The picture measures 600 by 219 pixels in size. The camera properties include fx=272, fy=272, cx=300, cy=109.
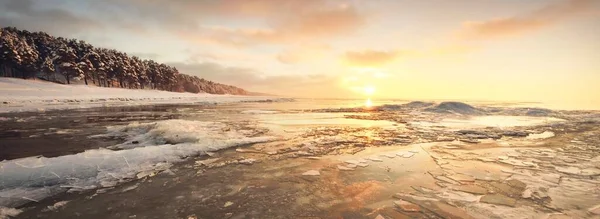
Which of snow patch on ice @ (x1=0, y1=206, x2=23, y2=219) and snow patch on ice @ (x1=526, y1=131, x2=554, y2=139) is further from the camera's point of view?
snow patch on ice @ (x1=526, y1=131, x2=554, y2=139)

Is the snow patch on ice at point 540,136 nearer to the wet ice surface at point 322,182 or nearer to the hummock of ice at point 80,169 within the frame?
the wet ice surface at point 322,182

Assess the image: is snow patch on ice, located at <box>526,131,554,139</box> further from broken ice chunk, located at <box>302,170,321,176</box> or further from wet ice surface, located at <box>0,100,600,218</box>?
broken ice chunk, located at <box>302,170,321,176</box>

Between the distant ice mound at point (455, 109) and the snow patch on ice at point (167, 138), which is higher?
the distant ice mound at point (455, 109)

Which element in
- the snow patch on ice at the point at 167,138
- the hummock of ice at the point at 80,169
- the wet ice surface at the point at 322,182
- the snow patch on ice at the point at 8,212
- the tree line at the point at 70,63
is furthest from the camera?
the tree line at the point at 70,63

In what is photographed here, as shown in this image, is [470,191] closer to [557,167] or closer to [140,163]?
[557,167]

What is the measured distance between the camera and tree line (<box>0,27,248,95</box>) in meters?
53.9

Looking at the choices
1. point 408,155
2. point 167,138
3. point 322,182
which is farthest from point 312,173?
point 167,138

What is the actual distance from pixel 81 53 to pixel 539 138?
8515 centimetres

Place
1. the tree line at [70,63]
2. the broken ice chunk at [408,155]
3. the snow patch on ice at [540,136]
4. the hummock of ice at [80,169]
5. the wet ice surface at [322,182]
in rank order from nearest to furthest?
the wet ice surface at [322,182] < the hummock of ice at [80,169] < the broken ice chunk at [408,155] < the snow patch on ice at [540,136] < the tree line at [70,63]

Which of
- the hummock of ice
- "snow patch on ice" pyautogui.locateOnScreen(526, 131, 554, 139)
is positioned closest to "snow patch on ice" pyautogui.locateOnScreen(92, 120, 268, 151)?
the hummock of ice

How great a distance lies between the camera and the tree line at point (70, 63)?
5394cm

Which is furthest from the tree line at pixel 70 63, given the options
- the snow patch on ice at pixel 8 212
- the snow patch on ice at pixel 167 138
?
the snow patch on ice at pixel 8 212

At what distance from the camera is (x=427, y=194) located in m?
5.02

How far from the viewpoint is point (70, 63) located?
5597 cm
